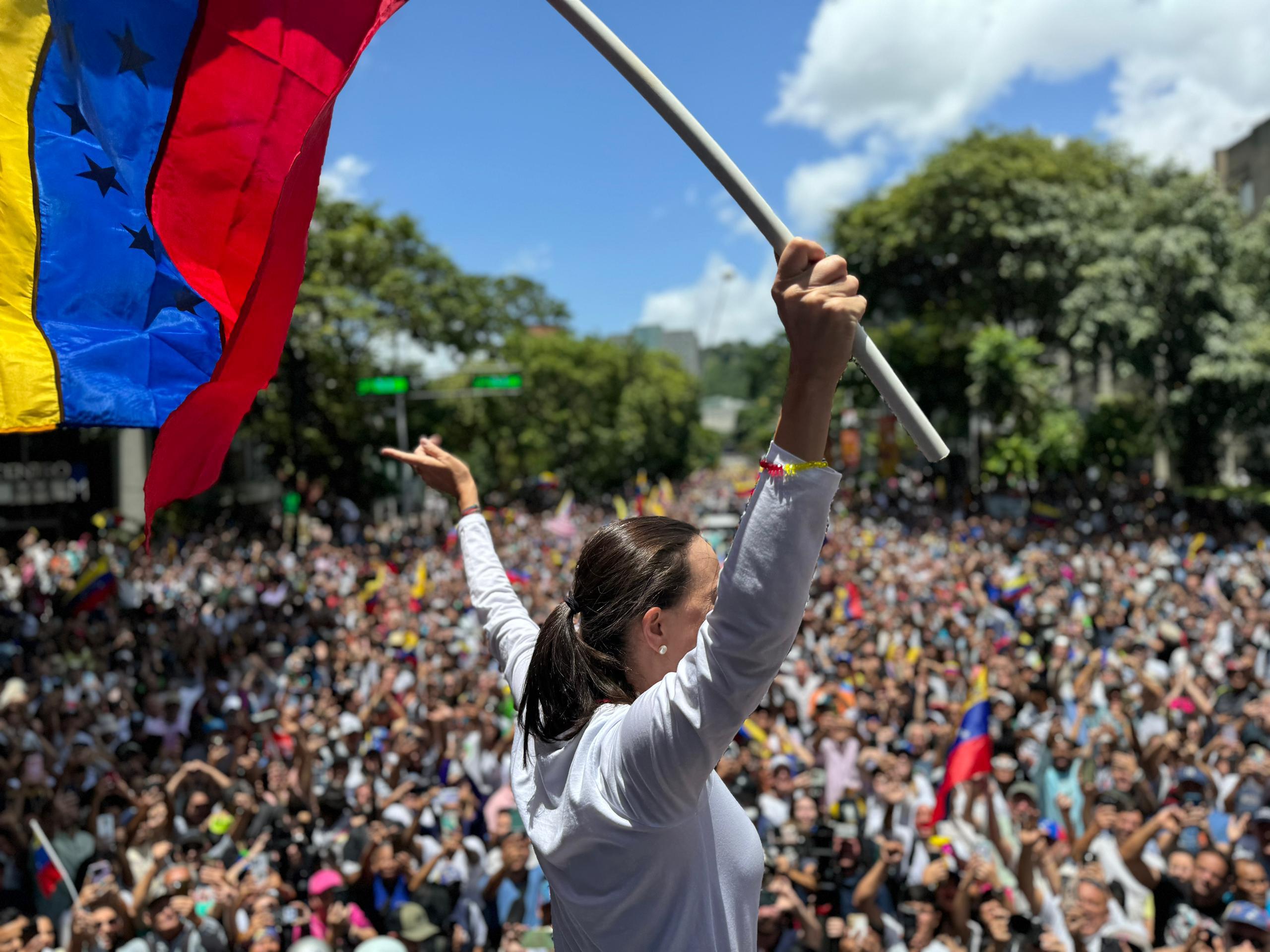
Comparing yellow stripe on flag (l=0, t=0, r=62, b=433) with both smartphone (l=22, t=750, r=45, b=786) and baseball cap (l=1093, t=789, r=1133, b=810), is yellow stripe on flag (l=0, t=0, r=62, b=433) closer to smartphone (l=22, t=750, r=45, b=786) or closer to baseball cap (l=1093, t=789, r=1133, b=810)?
smartphone (l=22, t=750, r=45, b=786)

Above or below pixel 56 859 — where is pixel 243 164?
above

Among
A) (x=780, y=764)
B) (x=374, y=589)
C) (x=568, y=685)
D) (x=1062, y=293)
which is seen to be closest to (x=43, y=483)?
(x=374, y=589)

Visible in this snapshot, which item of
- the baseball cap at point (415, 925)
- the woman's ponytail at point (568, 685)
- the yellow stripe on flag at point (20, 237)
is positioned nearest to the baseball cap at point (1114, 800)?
the baseball cap at point (415, 925)

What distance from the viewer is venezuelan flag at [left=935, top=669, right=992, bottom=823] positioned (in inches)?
226

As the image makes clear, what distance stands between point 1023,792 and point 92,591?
1219 centimetres

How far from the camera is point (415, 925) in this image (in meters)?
4.52

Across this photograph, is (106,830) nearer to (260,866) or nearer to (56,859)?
(56,859)

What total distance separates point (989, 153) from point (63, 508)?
1277 inches

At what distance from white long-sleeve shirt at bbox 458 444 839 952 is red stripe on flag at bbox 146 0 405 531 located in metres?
1.33

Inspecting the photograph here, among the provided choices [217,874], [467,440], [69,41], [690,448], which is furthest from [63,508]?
[690,448]

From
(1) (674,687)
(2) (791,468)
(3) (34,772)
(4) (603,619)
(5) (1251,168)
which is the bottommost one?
(3) (34,772)

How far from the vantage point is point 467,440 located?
1421 inches

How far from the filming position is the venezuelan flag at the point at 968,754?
226 inches

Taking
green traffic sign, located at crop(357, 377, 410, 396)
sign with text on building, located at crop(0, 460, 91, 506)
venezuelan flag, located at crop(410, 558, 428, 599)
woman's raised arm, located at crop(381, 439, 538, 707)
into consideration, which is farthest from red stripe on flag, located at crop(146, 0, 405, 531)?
sign with text on building, located at crop(0, 460, 91, 506)
